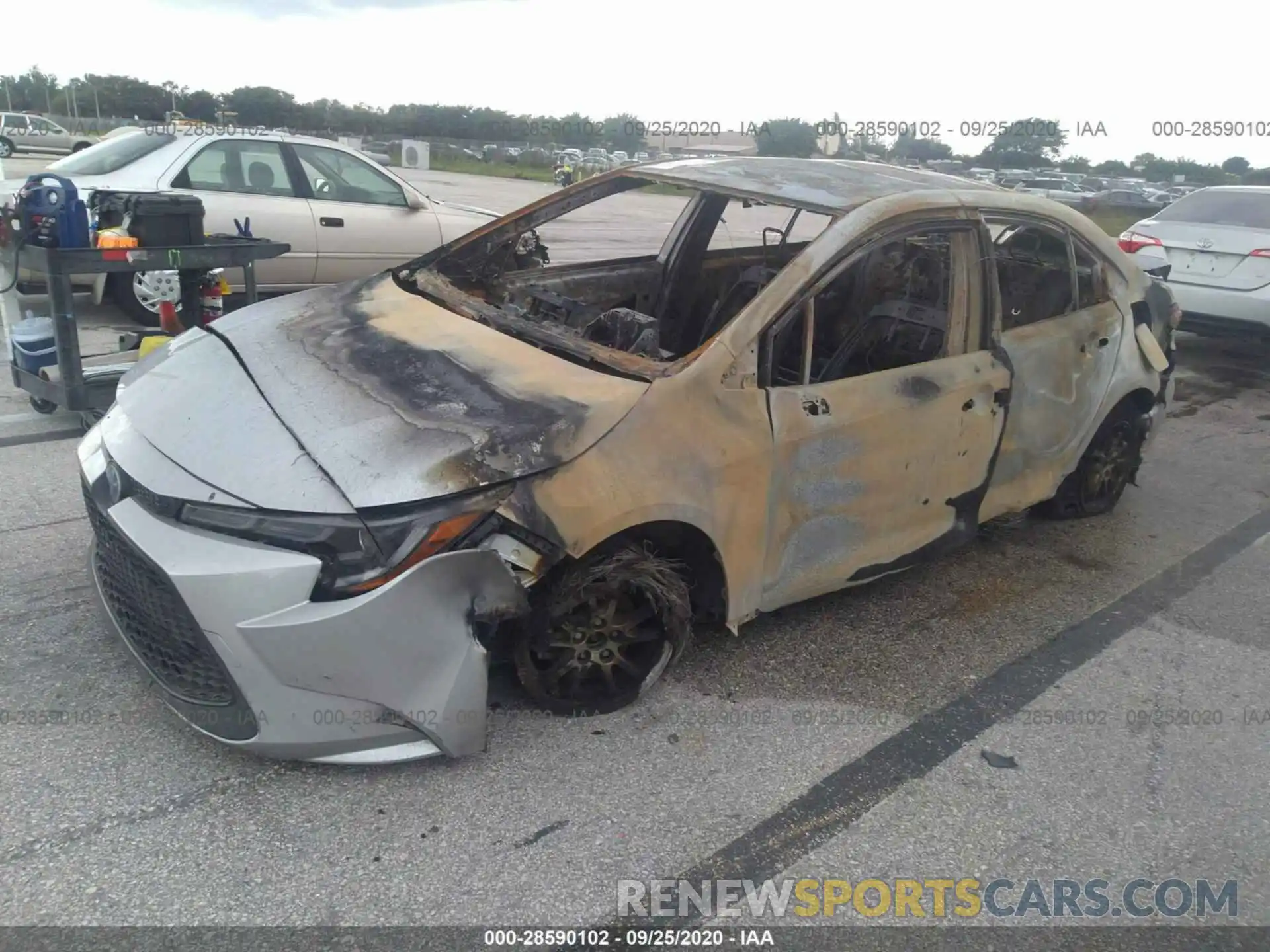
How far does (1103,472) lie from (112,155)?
7.17 m

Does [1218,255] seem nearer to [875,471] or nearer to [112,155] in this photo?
[875,471]

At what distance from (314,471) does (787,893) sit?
1.62 m

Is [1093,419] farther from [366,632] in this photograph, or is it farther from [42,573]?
[42,573]

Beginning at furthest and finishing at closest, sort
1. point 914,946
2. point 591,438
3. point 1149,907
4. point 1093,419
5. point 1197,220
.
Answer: point 1197,220
point 1093,419
point 591,438
point 1149,907
point 914,946

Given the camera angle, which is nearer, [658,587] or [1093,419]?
[658,587]

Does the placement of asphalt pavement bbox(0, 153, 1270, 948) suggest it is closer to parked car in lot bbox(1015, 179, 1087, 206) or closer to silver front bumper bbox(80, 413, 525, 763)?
silver front bumper bbox(80, 413, 525, 763)

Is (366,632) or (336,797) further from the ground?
(366,632)

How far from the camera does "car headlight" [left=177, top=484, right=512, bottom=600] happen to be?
246cm

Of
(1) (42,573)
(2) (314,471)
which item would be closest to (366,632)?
(2) (314,471)

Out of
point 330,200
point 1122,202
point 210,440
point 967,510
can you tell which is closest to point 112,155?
point 330,200

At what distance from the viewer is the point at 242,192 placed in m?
7.57

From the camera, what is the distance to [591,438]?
9.10ft

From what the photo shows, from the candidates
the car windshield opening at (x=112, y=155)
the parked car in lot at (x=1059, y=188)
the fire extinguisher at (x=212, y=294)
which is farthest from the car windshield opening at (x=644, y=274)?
the parked car in lot at (x=1059, y=188)

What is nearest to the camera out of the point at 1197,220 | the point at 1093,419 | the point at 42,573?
the point at 42,573
